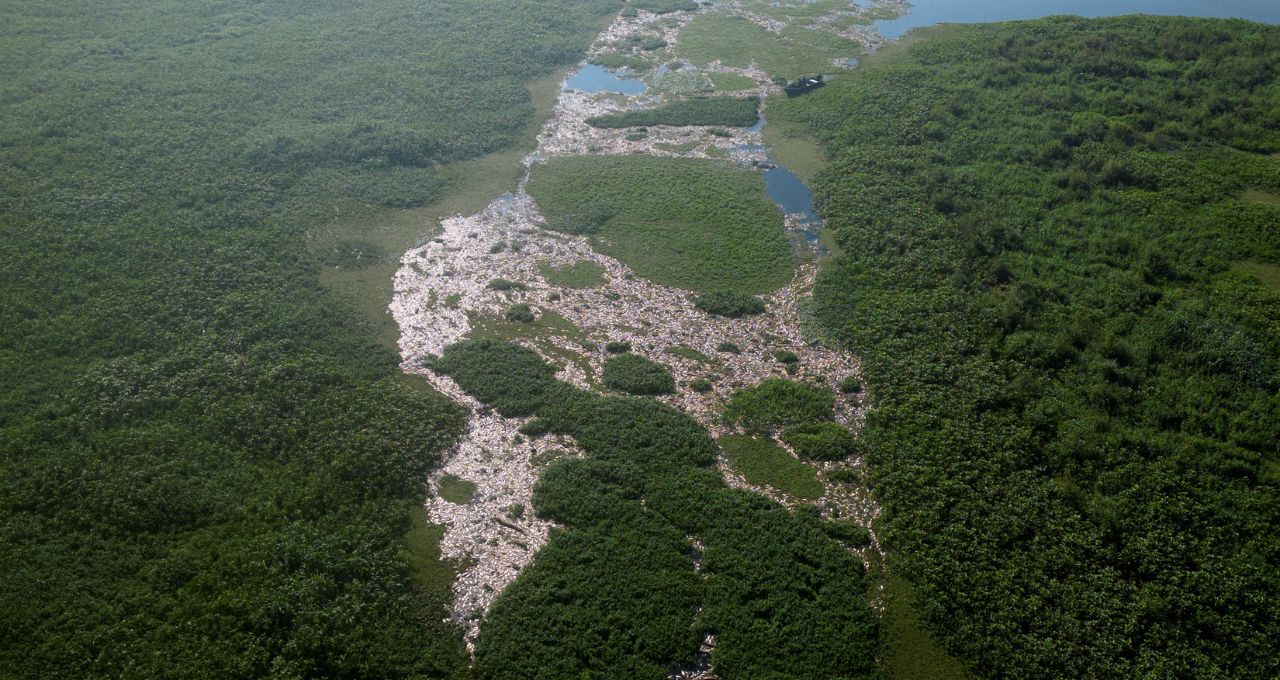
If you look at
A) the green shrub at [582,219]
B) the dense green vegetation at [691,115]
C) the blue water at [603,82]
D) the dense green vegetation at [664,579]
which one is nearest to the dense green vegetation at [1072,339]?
the dense green vegetation at [664,579]

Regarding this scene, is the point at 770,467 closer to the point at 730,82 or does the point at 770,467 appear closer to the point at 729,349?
the point at 729,349

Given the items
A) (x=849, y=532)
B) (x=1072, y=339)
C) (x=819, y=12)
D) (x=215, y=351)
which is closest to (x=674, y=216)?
(x=1072, y=339)

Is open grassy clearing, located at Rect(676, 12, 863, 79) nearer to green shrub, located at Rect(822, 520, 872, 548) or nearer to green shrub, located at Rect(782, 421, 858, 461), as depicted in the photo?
green shrub, located at Rect(782, 421, 858, 461)

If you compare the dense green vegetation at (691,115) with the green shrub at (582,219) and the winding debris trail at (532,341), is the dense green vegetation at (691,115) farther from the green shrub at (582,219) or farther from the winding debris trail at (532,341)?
the green shrub at (582,219)

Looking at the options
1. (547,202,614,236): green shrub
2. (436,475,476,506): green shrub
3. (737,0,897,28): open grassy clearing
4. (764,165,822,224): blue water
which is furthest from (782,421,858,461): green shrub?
(737,0,897,28): open grassy clearing

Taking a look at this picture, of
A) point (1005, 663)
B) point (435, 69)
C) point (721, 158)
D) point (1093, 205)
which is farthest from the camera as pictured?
point (435, 69)

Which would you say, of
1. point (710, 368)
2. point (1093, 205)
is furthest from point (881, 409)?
point (1093, 205)

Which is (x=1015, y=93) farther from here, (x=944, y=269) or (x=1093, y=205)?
(x=944, y=269)
